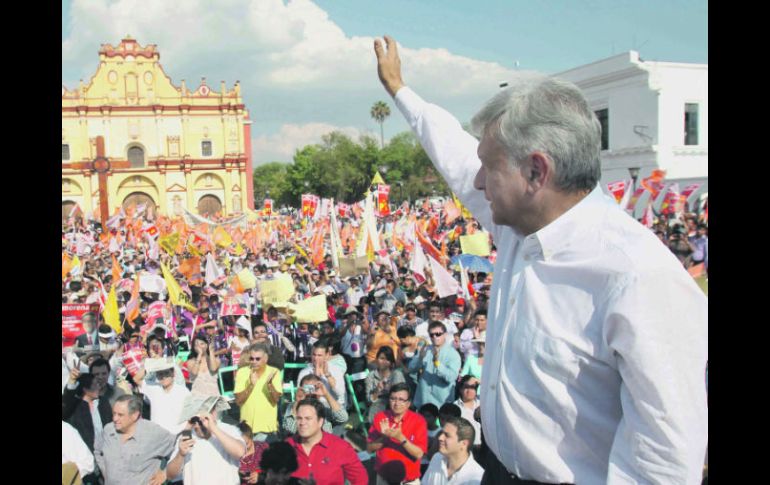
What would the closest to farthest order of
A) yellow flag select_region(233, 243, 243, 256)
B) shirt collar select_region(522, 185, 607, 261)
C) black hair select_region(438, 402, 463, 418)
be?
1. shirt collar select_region(522, 185, 607, 261)
2. black hair select_region(438, 402, 463, 418)
3. yellow flag select_region(233, 243, 243, 256)

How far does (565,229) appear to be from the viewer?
1.39 meters

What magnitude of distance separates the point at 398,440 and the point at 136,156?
55729mm

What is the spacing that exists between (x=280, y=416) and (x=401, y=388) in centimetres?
157

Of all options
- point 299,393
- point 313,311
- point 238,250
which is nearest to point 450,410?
point 299,393

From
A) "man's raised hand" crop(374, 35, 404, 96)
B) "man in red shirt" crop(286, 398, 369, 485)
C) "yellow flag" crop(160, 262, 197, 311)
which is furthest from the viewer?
"yellow flag" crop(160, 262, 197, 311)

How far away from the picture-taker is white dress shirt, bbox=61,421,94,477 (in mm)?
4742

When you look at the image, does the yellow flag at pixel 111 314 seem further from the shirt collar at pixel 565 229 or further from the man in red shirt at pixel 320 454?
the shirt collar at pixel 565 229

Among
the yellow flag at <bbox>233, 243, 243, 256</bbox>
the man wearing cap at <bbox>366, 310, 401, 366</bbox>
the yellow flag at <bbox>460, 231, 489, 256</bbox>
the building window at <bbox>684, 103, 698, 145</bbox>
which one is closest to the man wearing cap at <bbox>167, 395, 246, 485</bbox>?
the man wearing cap at <bbox>366, 310, 401, 366</bbox>

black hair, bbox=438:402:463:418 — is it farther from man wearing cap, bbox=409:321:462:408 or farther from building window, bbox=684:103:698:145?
building window, bbox=684:103:698:145

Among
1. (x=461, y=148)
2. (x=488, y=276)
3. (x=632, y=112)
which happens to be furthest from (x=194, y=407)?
(x=632, y=112)

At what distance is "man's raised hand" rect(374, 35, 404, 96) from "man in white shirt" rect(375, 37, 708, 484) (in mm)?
705

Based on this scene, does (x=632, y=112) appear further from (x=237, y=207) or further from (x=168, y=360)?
(x=237, y=207)
